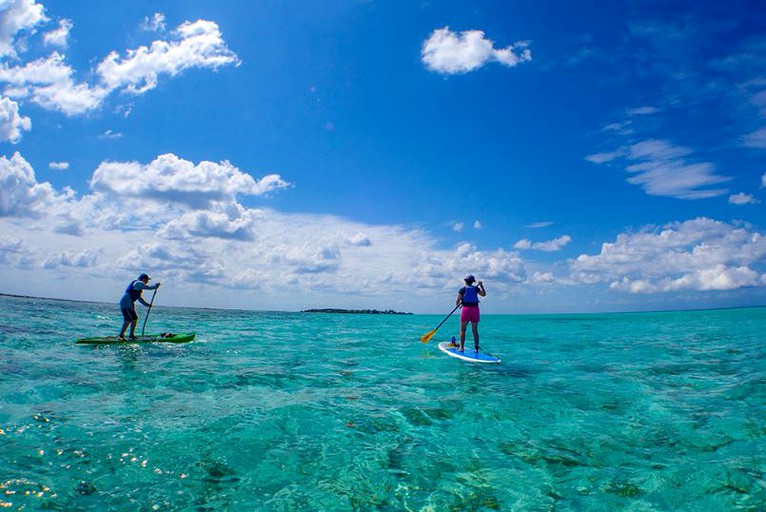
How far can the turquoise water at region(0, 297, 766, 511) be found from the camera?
242 inches

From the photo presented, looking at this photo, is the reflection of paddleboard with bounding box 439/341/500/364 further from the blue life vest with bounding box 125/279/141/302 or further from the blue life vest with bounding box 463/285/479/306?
the blue life vest with bounding box 125/279/141/302

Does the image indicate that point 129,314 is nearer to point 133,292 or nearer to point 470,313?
point 133,292

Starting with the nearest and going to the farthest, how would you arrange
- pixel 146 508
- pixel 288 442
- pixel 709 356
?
pixel 146 508 → pixel 288 442 → pixel 709 356

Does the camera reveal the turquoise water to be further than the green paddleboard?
No

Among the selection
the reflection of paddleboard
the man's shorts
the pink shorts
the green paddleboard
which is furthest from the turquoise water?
the man's shorts

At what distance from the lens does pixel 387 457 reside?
7676 mm

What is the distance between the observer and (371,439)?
337 inches

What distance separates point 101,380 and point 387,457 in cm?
1054

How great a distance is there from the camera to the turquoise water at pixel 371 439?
6.14 m

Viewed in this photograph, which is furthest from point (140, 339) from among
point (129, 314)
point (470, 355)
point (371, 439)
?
point (371, 439)

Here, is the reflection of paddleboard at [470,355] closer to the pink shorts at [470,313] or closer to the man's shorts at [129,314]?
the pink shorts at [470,313]

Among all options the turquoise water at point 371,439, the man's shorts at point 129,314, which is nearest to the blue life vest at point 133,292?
the man's shorts at point 129,314

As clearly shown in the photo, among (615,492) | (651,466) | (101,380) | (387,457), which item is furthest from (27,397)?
(651,466)

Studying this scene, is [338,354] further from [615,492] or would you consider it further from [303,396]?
[615,492]
